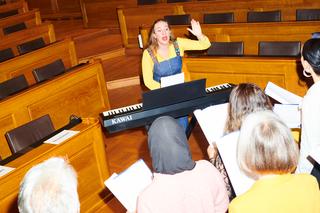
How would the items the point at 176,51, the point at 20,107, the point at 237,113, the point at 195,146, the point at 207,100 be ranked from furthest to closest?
the point at 195,146, the point at 20,107, the point at 176,51, the point at 207,100, the point at 237,113

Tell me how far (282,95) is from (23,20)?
6.07 meters

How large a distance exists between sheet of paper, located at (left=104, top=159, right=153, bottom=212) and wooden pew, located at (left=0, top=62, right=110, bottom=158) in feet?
7.38

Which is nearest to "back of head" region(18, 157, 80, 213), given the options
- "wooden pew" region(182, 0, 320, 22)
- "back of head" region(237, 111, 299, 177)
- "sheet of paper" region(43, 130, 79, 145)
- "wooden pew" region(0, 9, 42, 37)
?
"back of head" region(237, 111, 299, 177)

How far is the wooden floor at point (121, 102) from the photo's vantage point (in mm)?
4504

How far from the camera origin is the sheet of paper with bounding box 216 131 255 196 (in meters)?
Result: 2.19

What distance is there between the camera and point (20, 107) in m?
4.26

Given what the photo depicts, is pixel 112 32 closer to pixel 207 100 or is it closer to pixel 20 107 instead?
pixel 20 107

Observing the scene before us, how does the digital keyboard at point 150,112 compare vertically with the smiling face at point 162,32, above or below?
below

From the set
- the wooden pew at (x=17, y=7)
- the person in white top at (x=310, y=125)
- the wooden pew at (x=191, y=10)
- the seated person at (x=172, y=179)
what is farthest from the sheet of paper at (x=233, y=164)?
the wooden pew at (x=17, y=7)

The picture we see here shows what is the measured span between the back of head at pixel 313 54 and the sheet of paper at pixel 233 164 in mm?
702

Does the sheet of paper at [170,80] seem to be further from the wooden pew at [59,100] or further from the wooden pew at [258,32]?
the wooden pew at [258,32]


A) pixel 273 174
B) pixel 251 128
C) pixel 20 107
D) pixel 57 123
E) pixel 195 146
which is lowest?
pixel 195 146

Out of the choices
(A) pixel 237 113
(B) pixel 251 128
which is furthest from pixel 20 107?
(B) pixel 251 128

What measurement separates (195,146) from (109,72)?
3284 mm
